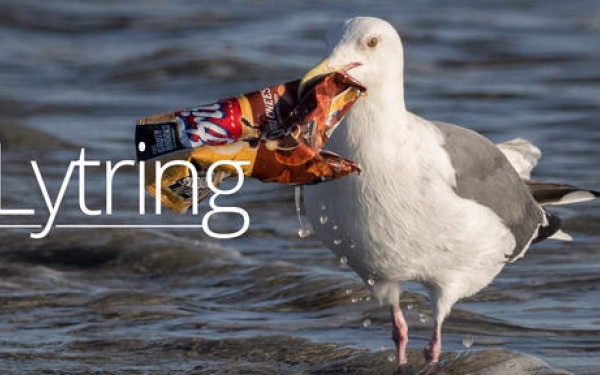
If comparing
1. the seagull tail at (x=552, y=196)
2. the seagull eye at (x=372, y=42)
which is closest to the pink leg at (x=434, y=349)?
the seagull tail at (x=552, y=196)

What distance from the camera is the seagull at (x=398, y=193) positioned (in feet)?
18.6

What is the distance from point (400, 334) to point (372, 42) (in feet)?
5.00

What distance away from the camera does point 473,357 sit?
6.66 metres

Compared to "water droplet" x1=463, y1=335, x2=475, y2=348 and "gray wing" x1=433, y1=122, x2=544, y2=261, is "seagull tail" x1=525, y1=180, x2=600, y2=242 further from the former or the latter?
"water droplet" x1=463, y1=335, x2=475, y2=348

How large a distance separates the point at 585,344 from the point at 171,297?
81.5 inches

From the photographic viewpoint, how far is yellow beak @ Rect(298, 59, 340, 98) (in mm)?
5383

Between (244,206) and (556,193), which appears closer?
(556,193)

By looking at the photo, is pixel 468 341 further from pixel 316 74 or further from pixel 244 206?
pixel 244 206

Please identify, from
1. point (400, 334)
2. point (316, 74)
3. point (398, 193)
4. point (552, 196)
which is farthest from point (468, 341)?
point (316, 74)

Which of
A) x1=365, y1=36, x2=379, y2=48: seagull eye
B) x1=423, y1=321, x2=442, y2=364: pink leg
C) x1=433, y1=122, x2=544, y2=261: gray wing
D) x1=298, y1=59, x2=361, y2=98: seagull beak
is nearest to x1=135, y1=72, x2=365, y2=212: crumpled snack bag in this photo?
x1=298, y1=59, x2=361, y2=98: seagull beak

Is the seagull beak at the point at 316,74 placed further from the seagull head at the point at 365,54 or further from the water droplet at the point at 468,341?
the water droplet at the point at 468,341

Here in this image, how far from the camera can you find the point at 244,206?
944 cm

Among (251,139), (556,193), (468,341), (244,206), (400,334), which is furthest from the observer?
(244,206)

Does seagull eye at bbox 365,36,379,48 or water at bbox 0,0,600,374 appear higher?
seagull eye at bbox 365,36,379,48
